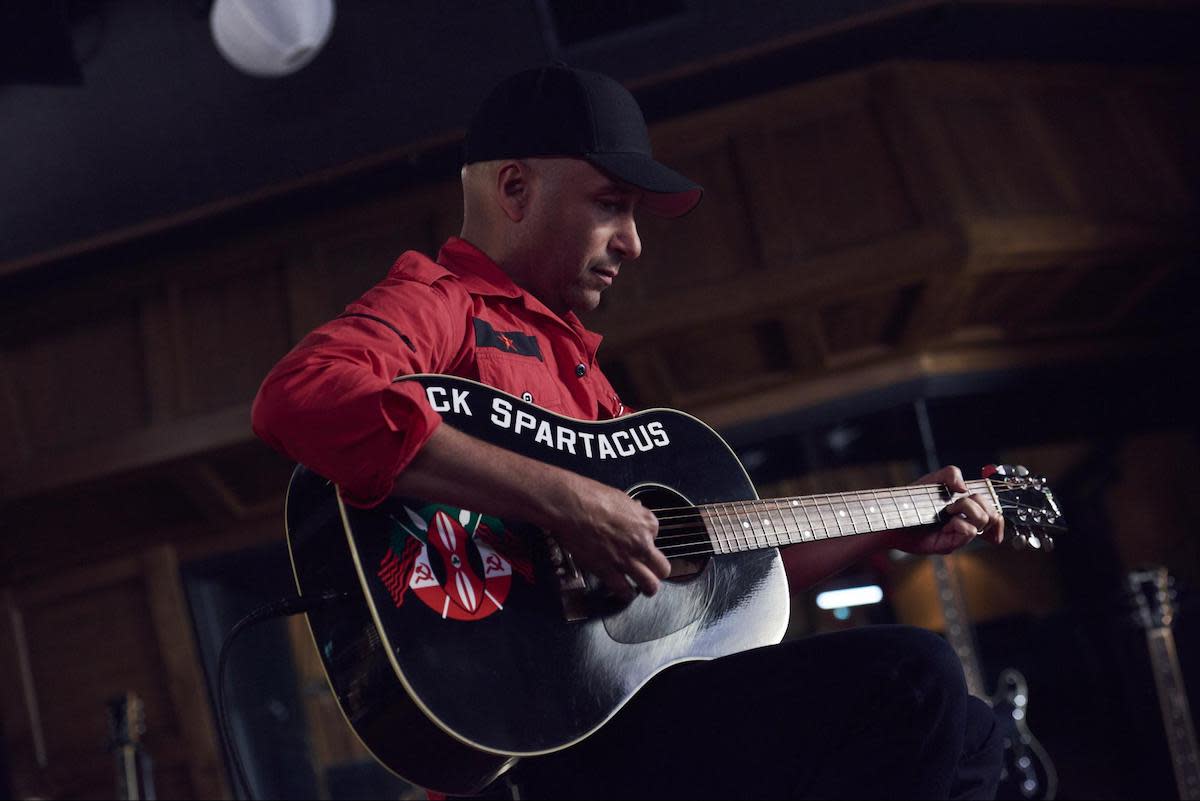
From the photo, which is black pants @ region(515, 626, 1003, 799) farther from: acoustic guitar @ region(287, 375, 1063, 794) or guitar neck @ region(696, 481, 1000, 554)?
guitar neck @ region(696, 481, 1000, 554)

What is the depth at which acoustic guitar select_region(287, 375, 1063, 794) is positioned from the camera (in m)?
1.16

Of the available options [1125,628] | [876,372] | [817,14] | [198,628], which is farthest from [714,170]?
[198,628]

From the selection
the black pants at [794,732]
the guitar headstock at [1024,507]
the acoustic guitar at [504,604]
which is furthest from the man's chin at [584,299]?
the guitar headstock at [1024,507]

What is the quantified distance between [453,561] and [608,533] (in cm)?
17

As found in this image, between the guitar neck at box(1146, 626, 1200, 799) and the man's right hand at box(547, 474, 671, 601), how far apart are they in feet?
8.10

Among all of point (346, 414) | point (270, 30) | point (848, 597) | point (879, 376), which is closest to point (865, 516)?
point (346, 414)

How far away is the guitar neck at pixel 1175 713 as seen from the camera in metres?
3.03

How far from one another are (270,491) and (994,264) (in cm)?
293

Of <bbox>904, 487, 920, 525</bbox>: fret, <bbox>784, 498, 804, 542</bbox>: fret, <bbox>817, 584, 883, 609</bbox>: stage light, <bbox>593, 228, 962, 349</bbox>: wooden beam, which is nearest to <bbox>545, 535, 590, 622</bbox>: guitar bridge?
<bbox>784, 498, 804, 542</bbox>: fret

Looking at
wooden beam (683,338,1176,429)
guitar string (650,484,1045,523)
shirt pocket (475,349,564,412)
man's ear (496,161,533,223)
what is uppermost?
wooden beam (683,338,1176,429)

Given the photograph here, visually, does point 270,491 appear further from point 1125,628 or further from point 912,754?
point 912,754

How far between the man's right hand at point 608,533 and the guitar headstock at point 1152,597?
252 centimetres

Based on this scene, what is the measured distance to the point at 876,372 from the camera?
4.27 m

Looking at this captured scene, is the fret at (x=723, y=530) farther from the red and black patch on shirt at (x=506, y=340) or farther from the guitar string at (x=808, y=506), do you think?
the red and black patch on shirt at (x=506, y=340)
